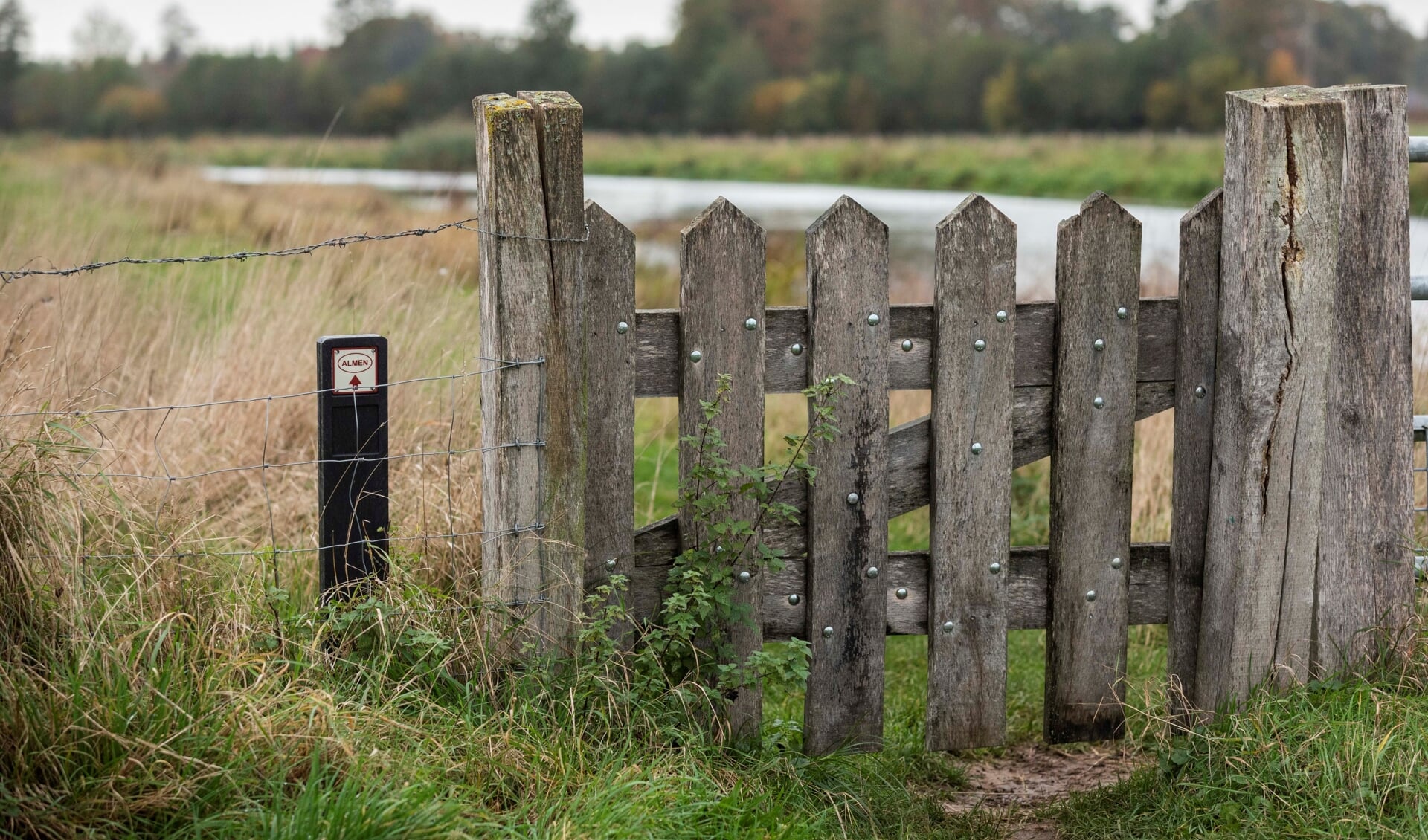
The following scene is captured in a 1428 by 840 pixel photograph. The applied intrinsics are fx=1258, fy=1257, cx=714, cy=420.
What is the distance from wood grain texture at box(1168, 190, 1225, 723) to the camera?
320 centimetres

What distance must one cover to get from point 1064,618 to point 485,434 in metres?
1.57

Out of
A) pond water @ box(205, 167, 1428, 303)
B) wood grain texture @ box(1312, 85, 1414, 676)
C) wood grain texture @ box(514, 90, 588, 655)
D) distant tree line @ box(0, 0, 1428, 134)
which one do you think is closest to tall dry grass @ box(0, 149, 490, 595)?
wood grain texture @ box(514, 90, 588, 655)

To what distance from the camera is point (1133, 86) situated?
195 ft

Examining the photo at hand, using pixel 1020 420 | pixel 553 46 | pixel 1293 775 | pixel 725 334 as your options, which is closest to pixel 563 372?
pixel 725 334

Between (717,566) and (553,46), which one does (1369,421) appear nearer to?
(717,566)

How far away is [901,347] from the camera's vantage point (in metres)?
3.12

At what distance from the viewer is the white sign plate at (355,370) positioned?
2873 millimetres

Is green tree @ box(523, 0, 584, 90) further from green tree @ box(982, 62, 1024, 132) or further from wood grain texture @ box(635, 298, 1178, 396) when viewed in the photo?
wood grain texture @ box(635, 298, 1178, 396)

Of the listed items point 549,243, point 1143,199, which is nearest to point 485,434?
point 549,243

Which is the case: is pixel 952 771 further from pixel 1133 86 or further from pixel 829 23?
pixel 829 23

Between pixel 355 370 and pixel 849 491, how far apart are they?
1.22 m

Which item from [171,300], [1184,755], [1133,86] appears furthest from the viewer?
[1133,86]

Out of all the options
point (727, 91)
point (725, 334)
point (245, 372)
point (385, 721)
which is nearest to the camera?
point (385, 721)

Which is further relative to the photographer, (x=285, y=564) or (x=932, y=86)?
(x=932, y=86)
